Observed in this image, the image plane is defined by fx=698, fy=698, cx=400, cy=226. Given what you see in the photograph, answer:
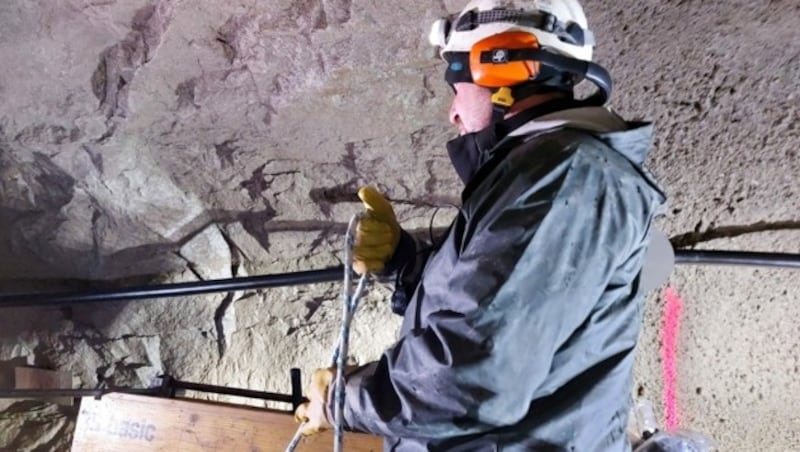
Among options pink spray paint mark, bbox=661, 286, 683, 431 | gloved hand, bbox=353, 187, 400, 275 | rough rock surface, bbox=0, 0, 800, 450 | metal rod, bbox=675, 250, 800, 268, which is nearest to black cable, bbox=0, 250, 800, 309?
metal rod, bbox=675, 250, 800, 268

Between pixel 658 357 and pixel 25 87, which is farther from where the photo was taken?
pixel 658 357

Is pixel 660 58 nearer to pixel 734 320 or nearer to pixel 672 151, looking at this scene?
pixel 672 151

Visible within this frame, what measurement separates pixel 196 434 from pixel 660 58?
1250 millimetres

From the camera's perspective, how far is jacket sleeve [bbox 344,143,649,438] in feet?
2.69

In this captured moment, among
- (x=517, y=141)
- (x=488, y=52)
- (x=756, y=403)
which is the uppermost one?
(x=488, y=52)

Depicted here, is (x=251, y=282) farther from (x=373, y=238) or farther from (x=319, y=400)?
(x=319, y=400)

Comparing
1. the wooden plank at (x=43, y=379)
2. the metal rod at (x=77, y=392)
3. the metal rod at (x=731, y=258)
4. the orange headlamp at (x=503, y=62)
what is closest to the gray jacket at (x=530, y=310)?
the orange headlamp at (x=503, y=62)

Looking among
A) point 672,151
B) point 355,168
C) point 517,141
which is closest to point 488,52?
point 517,141

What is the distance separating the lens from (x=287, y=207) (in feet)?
6.57

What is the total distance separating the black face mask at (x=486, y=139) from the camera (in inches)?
40.8

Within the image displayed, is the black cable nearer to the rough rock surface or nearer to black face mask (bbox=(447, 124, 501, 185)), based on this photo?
the rough rock surface

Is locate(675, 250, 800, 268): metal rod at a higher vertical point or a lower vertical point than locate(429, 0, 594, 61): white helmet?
lower

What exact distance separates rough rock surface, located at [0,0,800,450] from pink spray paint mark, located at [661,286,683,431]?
23 millimetres

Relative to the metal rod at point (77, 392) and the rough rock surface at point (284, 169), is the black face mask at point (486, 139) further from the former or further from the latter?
the metal rod at point (77, 392)
